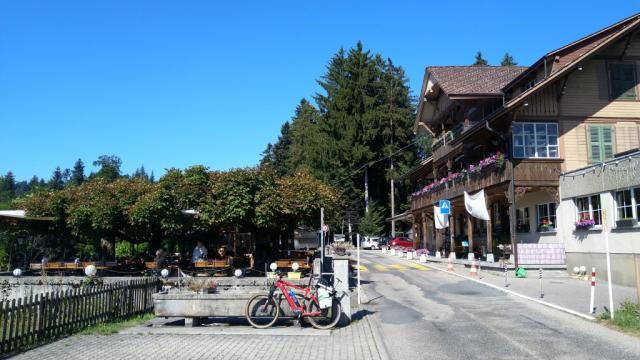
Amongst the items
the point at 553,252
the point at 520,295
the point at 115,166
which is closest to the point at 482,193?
the point at 553,252

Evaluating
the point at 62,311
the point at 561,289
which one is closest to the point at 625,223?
the point at 561,289

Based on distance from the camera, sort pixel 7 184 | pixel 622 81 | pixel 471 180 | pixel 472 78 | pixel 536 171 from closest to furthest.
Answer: pixel 536 171 → pixel 622 81 → pixel 471 180 → pixel 472 78 → pixel 7 184

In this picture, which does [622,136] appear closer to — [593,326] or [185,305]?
[593,326]

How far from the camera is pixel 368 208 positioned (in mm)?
61094

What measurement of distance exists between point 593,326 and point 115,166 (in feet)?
359

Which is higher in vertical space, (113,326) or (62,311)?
(62,311)

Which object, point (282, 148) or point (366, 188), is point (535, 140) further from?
point (282, 148)

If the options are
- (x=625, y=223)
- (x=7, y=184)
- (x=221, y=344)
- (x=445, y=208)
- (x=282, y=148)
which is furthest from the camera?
(x=7, y=184)

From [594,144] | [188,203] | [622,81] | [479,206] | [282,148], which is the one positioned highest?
[282,148]

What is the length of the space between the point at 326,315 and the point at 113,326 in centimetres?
458

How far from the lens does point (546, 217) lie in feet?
83.7

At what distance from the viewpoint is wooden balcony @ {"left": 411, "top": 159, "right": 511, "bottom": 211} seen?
83.4ft

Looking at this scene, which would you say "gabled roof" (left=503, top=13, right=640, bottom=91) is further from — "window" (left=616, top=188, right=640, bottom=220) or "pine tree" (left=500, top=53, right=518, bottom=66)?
"pine tree" (left=500, top=53, right=518, bottom=66)

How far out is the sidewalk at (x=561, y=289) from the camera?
47.8 feet
